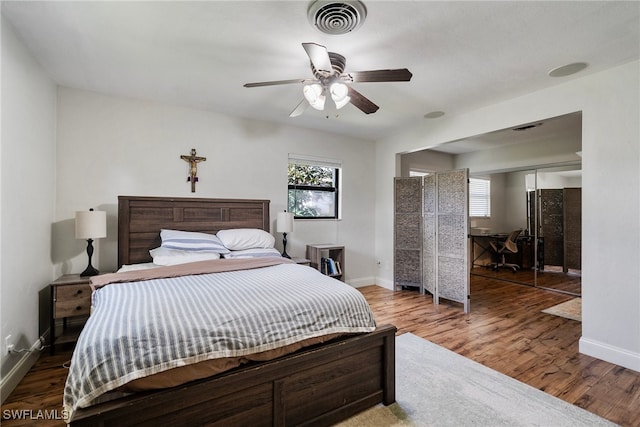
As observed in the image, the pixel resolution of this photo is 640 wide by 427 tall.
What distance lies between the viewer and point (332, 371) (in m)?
1.75

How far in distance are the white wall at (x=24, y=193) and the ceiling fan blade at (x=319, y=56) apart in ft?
6.67

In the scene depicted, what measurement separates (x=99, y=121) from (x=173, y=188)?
39.4 inches

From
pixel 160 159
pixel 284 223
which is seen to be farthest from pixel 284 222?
pixel 160 159

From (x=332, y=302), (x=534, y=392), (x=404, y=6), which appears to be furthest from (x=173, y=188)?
(x=534, y=392)

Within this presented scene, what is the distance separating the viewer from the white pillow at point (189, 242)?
3066 mm

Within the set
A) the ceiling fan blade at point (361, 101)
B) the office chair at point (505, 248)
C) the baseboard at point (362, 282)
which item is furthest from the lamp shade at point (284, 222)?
the office chair at point (505, 248)

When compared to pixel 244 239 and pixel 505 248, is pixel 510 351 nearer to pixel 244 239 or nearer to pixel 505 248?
pixel 244 239

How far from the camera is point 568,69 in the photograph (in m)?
2.60

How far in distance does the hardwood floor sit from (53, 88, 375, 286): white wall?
125cm

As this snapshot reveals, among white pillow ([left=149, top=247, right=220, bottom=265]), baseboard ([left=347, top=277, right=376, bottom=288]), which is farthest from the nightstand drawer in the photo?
baseboard ([left=347, top=277, right=376, bottom=288])

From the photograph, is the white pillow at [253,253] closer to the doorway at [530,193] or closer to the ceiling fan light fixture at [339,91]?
the ceiling fan light fixture at [339,91]

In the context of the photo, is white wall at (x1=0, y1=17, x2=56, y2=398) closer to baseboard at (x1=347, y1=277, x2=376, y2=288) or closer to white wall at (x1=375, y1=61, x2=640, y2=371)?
baseboard at (x1=347, y1=277, x2=376, y2=288)

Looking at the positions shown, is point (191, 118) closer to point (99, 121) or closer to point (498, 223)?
point (99, 121)

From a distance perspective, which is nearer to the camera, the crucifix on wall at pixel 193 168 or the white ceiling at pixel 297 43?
the white ceiling at pixel 297 43
